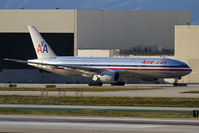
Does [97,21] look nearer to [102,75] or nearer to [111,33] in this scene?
[111,33]

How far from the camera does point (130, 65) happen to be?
85688 mm

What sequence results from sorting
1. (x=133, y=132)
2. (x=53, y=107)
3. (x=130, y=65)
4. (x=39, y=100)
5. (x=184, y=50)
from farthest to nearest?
(x=184, y=50), (x=130, y=65), (x=39, y=100), (x=53, y=107), (x=133, y=132)

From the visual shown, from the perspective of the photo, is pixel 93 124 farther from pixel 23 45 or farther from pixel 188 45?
pixel 23 45

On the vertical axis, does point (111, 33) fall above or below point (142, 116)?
above

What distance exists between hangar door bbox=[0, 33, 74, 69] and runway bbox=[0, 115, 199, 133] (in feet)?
275

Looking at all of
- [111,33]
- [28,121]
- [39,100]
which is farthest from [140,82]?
[28,121]

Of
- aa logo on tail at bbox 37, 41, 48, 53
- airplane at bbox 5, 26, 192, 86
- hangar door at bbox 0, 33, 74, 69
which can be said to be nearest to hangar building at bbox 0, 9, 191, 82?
→ hangar door at bbox 0, 33, 74, 69

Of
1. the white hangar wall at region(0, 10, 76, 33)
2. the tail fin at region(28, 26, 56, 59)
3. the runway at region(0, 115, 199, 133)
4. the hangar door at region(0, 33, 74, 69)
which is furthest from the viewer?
the hangar door at region(0, 33, 74, 69)

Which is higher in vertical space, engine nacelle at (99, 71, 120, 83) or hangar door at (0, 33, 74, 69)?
hangar door at (0, 33, 74, 69)

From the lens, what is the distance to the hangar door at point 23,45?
121000mm

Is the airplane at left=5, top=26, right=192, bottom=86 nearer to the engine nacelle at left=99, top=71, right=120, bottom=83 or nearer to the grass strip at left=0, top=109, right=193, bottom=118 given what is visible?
the engine nacelle at left=99, top=71, right=120, bottom=83

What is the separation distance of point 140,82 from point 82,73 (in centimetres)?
1981

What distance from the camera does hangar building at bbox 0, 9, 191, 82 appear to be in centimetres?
A: 11750

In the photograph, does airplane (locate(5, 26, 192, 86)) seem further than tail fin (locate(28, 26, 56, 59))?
No
